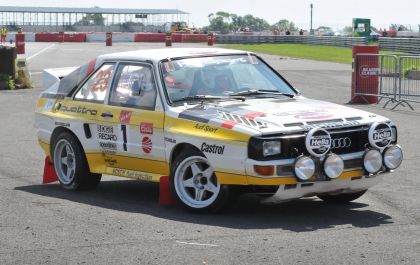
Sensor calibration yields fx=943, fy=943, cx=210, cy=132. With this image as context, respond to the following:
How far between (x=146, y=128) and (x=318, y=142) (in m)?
1.79

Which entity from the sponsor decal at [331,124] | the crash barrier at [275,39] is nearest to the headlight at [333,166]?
the sponsor decal at [331,124]

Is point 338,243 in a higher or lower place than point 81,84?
lower

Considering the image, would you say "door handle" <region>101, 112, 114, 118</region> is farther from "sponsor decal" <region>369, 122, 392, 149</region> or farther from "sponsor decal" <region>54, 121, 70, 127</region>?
"sponsor decal" <region>369, 122, 392, 149</region>

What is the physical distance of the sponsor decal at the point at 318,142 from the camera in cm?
762

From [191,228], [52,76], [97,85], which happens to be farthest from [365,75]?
[191,228]

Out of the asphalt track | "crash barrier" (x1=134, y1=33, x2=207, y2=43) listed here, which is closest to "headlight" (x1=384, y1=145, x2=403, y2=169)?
the asphalt track

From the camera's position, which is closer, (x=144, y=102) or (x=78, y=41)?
(x=144, y=102)

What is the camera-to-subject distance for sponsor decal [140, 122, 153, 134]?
340 inches

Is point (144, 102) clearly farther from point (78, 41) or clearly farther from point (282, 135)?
point (78, 41)

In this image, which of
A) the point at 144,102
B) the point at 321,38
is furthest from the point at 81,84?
the point at 321,38

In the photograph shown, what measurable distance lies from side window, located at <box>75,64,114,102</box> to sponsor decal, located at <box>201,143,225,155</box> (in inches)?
69.3

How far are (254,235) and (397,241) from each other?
1.09 meters

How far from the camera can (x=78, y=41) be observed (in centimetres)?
7906

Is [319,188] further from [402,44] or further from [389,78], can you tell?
[402,44]
